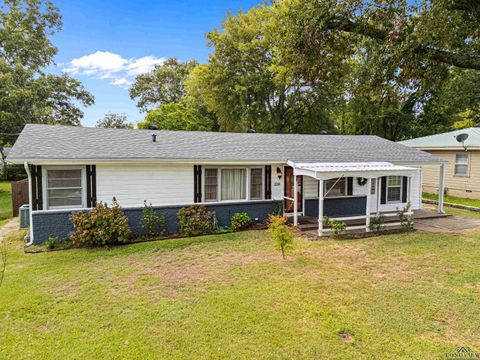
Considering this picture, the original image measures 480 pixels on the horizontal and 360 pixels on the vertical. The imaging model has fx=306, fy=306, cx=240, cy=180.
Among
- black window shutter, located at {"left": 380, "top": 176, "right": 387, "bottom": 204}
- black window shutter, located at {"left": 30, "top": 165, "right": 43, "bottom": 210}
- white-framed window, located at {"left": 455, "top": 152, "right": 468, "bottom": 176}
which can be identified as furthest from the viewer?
white-framed window, located at {"left": 455, "top": 152, "right": 468, "bottom": 176}

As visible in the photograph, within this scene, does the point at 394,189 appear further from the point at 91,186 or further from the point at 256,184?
the point at 91,186

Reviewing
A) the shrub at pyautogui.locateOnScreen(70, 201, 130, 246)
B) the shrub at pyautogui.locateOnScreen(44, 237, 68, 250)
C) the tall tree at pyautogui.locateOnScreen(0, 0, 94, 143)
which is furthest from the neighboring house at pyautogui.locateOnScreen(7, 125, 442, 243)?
the tall tree at pyautogui.locateOnScreen(0, 0, 94, 143)

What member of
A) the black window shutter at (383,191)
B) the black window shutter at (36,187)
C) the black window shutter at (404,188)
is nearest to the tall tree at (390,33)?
the black window shutter at (383,191)

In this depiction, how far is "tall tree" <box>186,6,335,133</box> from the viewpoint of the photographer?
85.0ft

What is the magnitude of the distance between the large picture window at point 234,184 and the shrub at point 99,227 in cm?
365

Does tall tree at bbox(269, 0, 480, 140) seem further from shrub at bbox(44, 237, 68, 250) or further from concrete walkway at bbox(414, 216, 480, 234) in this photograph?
shrub at bbox(44, 237, 68, 250)

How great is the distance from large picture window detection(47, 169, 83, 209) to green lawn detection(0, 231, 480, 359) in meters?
1.56

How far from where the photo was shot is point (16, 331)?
175 inches

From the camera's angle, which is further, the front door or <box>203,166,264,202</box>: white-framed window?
the front door

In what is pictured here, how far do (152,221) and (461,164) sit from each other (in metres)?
17.2

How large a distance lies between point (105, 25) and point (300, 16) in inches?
546

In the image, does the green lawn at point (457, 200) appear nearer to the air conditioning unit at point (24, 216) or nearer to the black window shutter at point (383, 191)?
the black window shutter at point (383, 191)

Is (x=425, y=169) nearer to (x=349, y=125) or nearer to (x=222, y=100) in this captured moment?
(x=349, y=125)

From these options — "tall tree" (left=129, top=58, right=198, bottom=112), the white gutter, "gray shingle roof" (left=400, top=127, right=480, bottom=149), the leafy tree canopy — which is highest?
"tall tree" (left=129, top=58, right=198, bottom=112)
